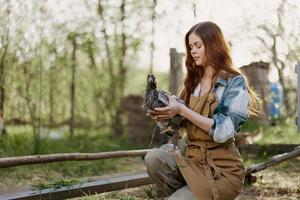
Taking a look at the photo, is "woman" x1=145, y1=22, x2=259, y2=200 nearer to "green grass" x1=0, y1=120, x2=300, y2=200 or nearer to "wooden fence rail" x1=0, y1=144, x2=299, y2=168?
"green grass" x1=0, y1=120, x2=300, y2=200

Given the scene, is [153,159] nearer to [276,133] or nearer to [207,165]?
[207,165]

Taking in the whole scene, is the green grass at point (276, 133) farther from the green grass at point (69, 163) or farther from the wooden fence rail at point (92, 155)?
the wooden fence rail at point (92, 155)

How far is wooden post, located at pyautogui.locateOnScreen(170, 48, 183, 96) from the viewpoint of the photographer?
767 cm

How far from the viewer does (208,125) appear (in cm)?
274

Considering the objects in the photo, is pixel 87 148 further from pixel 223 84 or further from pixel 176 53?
pixel 223 84

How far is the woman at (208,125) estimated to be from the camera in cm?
276

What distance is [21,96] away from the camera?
8.34 metres

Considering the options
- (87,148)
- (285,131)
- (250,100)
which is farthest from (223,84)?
(285,131)

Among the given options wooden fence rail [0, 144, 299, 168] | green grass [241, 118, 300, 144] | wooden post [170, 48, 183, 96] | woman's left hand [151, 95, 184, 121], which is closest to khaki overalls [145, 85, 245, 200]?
woman's left hand [151, 95, 184, 121]

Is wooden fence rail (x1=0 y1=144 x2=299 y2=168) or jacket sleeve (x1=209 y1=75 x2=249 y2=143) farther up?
jacket sleeve (x1=209 y1=75 x2=249 y2=143)

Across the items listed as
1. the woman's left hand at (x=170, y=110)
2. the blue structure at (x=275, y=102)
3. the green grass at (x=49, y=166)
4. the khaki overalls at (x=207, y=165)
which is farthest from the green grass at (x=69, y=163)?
the woman's left hand at (x=170, y=110)

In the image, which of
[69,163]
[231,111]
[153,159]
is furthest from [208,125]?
[69,163]

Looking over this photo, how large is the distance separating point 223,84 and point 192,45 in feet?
0.88

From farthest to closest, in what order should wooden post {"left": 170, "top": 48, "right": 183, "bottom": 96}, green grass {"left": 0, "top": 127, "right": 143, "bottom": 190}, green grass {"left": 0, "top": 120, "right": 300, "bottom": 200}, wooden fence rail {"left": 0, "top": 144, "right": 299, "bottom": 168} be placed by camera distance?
wooden post {"left": 170, "top": 48, "right": 183, "bottom": 96}, green grass {"left": 0, "top": 127, "right": 143, "bottom": 190}, green grass {"left": 0, "top": 120, "right": 300, "bottom": 200}, wooden fence rail {"left": 0, "top": 144, "right": 299, "bottom": 168}
